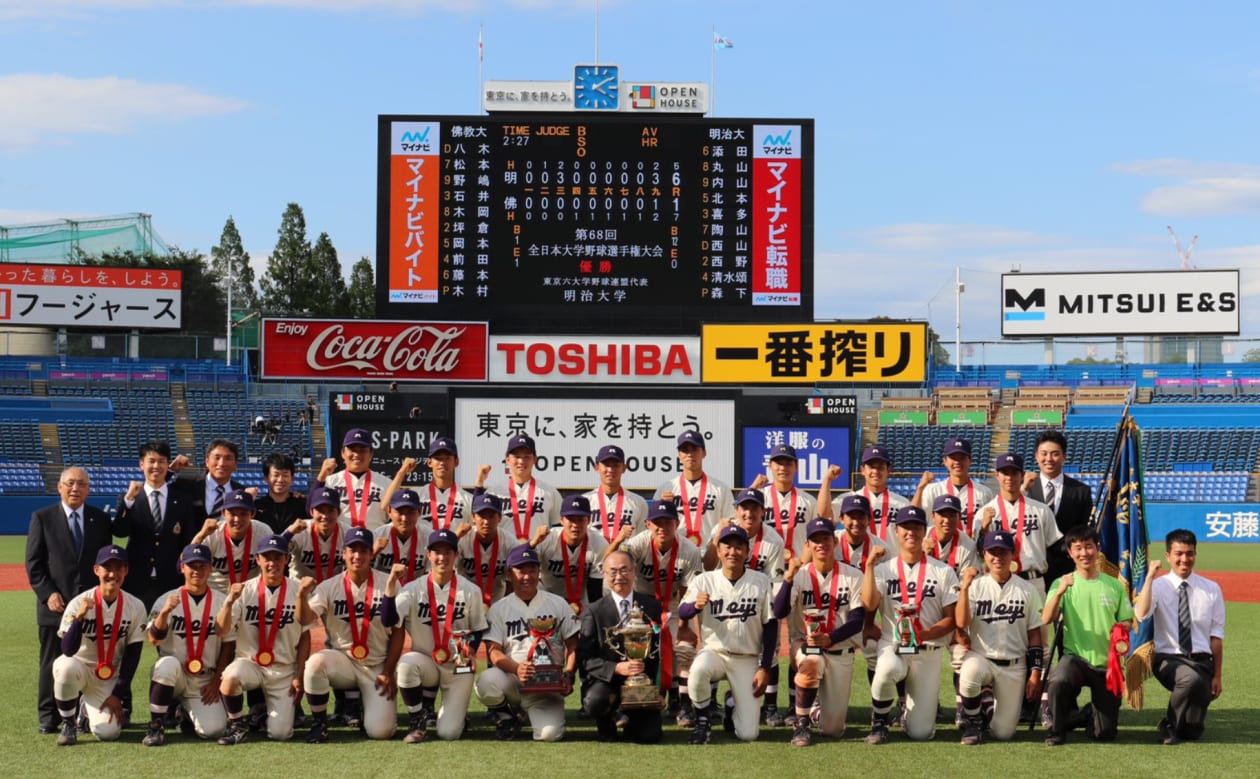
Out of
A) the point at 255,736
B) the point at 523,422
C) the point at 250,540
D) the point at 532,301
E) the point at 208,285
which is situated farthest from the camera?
the point at 208,285

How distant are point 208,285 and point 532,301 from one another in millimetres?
50192

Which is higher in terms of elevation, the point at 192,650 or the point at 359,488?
the point at 359,488

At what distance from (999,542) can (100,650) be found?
600cm

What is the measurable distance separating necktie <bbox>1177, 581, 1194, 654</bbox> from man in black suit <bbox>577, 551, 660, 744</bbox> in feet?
11.6

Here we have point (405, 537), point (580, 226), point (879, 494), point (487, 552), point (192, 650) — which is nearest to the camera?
point (192, 650)

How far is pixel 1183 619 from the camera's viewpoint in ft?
29.1

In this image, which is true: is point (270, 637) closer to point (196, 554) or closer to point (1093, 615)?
point (196, 554)

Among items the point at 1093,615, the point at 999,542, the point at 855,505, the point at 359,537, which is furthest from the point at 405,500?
the point at 1093,615

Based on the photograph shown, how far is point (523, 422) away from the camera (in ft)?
50.5

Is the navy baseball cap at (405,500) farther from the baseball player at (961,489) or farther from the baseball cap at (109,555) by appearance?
the baseball player at (961,489)

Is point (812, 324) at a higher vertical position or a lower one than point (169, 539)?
higher

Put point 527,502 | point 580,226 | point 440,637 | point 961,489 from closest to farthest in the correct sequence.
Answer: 1. point 440,637
2. point 961,489
3. point 527,502
4. point 580,226

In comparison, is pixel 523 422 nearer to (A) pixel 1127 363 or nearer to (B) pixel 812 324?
(B) pixel 812 324

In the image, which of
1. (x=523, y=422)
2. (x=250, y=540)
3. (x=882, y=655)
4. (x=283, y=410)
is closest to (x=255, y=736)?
(x=250, y=540)
